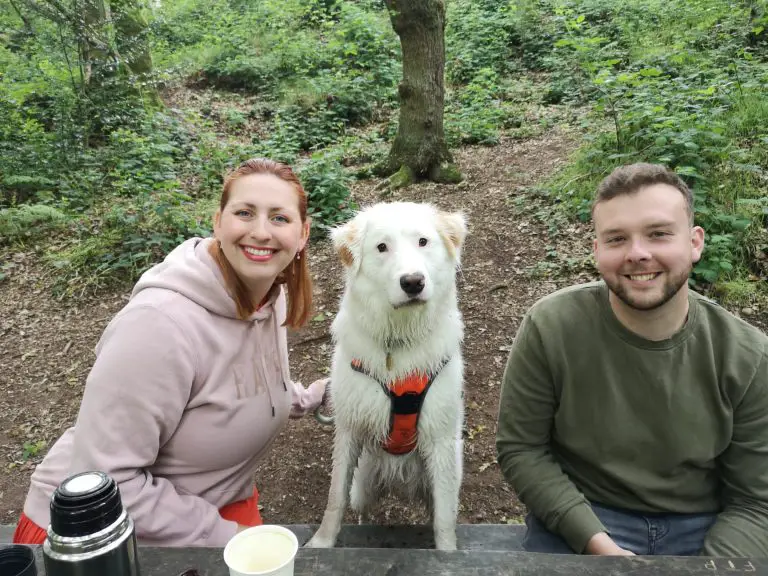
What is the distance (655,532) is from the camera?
→ 1.87m

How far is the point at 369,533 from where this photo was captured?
8.19 feet

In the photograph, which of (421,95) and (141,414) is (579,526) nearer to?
(141,414)

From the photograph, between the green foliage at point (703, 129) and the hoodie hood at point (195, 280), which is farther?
the green foliage at point (703, 129)

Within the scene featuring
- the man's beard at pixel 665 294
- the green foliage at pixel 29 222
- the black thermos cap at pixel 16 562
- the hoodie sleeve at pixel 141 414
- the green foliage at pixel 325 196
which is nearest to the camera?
the black thermos cap at pixel 16 562

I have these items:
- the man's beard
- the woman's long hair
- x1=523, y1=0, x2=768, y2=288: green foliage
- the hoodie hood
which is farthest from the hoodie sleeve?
x1=523, y1=0, x2=768, y2=288: green foliage

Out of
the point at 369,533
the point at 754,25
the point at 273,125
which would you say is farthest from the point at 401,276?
the point at 273,125

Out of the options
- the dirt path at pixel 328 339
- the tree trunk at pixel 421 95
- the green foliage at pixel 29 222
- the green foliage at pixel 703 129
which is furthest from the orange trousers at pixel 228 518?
the green foliage at pixel 29 222

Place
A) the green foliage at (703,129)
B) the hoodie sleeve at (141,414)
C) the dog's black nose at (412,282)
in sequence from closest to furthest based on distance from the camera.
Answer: the hoodie sleeve at (141,414), the dog's black nose at (412,282), the green foliage at (703,129)

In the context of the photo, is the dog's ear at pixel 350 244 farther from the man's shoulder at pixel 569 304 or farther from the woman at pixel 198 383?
the man's shoulder at pixel 569 304

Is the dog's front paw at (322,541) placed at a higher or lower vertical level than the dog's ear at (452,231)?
lower

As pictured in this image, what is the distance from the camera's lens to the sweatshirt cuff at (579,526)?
1.75 meters

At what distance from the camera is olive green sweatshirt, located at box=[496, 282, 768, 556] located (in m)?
1.73

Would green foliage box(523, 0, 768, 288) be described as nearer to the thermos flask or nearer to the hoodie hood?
the hoodie hood

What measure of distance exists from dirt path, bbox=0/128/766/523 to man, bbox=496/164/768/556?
3.95 feet
